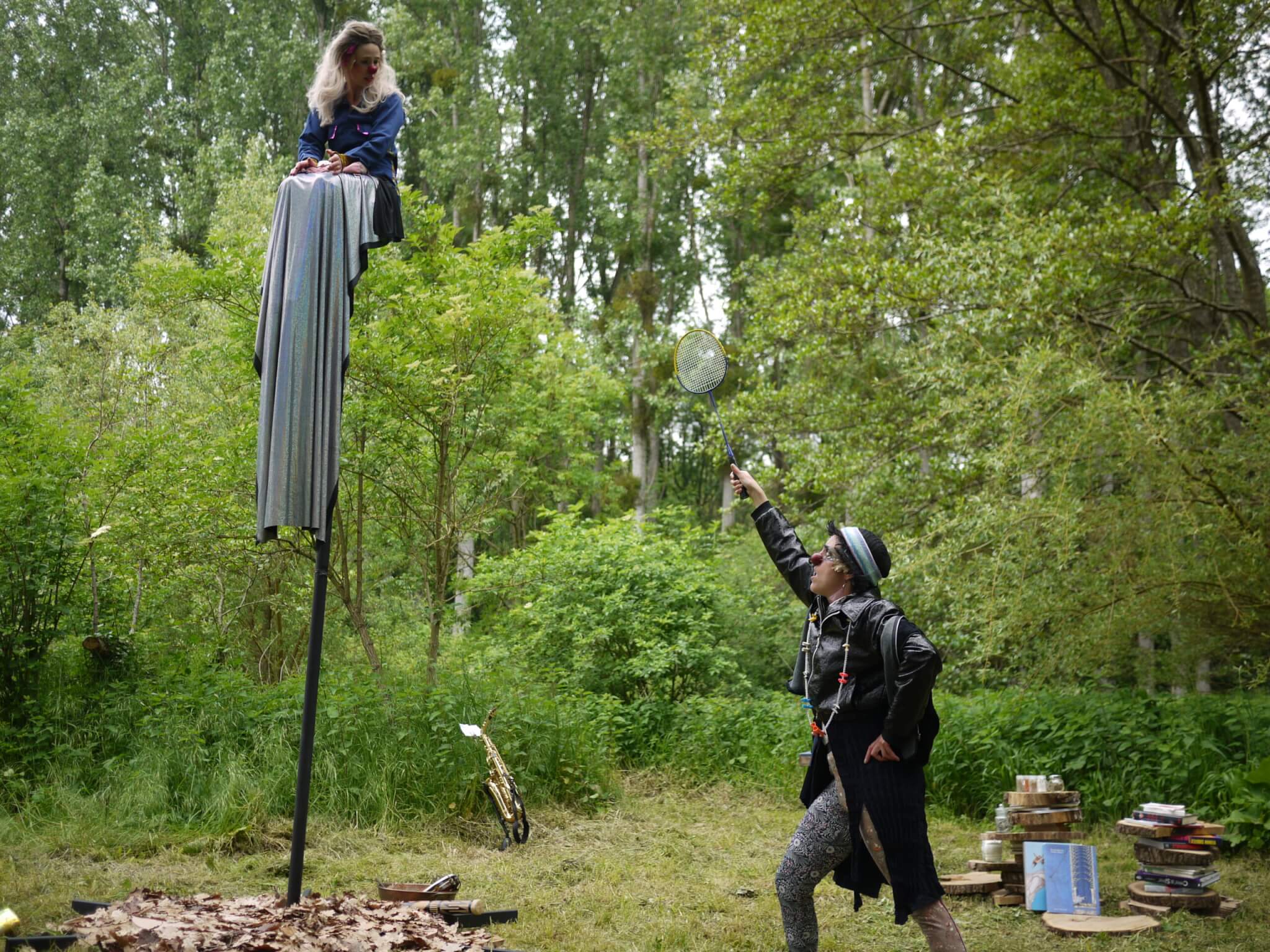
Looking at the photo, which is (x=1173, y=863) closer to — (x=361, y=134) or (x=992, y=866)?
(x=992, y=866)

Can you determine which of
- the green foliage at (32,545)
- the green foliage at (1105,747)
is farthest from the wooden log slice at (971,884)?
the green foliage at (32,545)

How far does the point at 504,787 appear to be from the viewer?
667 centimetres

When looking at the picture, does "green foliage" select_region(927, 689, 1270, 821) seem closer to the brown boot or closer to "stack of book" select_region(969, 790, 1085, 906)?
"stack of book" select_region(969, 790, 1085, 906)

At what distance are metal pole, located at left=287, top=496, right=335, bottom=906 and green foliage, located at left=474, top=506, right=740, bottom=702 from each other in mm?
5775

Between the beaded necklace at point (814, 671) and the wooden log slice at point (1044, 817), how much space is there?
7.97ft

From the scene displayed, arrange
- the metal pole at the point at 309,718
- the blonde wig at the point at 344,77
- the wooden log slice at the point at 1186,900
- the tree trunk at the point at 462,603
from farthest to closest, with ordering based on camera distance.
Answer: the tree trunk at the point at 462,603 → the wooden log slice at the point at 1186,900 → the blonde wig at the point at 344,77 → the metal pole at the point at 309,718

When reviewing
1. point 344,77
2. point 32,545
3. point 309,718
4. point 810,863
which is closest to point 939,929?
point 810,863

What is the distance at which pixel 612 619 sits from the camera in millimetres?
10633

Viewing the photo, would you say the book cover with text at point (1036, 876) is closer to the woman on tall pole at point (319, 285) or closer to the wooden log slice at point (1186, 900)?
the wooden log slice at point (1186, 900)

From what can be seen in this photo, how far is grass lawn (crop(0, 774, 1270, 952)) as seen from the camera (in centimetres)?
488

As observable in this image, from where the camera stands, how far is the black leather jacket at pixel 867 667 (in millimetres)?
3523

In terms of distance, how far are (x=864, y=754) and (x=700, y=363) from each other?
2.34 m

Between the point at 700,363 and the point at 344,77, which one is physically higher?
the point at 344,77

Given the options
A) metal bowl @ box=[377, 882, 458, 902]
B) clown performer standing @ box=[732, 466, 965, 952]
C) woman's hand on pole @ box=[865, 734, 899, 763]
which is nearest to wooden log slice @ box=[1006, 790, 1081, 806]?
clown performer standing @ box=[732, 466, 965, 952]
